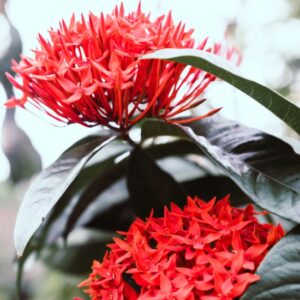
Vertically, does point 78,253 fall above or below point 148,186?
below

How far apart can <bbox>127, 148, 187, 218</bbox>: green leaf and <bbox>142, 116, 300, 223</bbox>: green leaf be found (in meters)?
0.08

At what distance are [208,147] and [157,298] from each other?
0.52ft

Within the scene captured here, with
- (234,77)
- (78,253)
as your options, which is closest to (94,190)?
(78,253)

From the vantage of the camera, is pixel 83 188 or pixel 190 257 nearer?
pixel 190 257

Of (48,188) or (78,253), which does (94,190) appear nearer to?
(78,253)

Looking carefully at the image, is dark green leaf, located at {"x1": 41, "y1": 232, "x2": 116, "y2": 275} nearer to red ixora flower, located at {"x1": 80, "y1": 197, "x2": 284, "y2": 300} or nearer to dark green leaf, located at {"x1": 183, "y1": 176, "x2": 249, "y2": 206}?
dark green leaf, located at {"x1": 183, "y1": 176, "x2": 249, "y2": 206}

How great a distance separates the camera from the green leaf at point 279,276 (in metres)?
0.46

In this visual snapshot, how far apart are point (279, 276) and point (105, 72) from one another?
27cm

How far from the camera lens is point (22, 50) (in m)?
1.00

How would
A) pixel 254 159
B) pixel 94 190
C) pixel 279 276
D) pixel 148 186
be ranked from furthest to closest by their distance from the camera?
pixel 94 190
pixel 148 186
pixel 254 159
pixel 279 276

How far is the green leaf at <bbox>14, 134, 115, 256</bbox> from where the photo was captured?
19.4 inches

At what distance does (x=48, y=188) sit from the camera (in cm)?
56

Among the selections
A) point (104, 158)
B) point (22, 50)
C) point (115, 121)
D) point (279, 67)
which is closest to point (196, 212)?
point (115, 121)

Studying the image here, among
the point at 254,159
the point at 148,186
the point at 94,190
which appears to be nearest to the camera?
the point at 254,159
